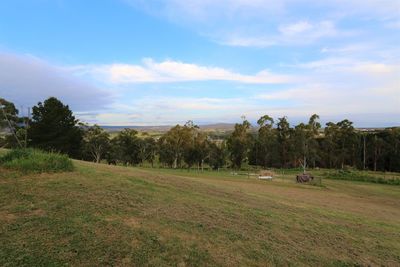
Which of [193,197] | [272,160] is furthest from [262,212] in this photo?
[272,160]

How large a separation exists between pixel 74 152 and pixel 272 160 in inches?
1552

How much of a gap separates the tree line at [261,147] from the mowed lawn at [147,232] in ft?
170

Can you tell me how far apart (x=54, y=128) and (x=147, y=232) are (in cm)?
4515

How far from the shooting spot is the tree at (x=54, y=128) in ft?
149

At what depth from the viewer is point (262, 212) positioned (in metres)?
9.16

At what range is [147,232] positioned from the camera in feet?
18.8

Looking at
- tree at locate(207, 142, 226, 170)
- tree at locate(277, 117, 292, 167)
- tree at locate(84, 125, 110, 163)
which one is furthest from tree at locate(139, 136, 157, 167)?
tree at locate(277, 117, 292, 167)

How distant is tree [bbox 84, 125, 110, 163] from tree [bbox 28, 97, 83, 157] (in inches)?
416

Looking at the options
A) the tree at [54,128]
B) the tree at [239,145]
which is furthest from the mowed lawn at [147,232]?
the tree at [239,145]

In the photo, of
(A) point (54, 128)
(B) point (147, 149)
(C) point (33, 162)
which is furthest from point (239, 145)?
(C) point (33, 162)

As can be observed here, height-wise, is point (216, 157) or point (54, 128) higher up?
point (54, 128)

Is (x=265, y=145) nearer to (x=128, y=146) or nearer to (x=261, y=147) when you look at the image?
(x=261, y=147)

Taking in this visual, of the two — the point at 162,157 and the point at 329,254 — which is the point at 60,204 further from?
the point at 162,157

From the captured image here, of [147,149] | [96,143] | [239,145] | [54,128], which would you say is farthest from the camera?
[147,149]
